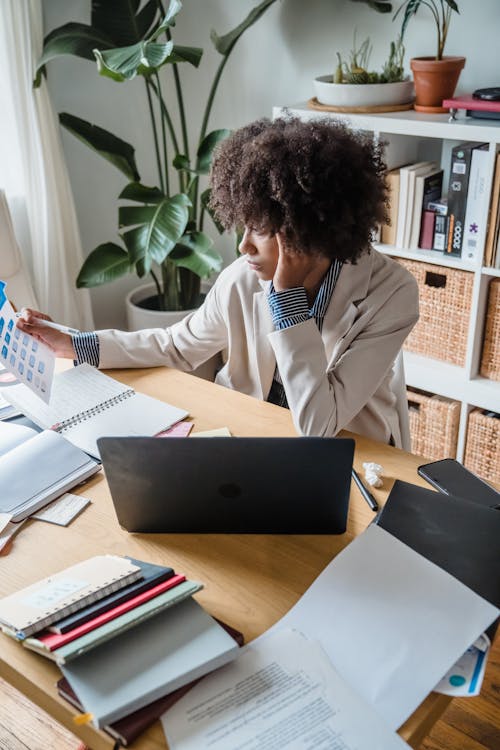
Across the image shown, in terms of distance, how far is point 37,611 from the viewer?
85 centimetres

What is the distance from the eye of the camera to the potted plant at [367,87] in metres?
2.18

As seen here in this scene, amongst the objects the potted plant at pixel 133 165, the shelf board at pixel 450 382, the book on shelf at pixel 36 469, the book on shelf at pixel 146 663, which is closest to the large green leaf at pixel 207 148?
the potted plant at pixel 133 165

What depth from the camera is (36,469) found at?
1.18m

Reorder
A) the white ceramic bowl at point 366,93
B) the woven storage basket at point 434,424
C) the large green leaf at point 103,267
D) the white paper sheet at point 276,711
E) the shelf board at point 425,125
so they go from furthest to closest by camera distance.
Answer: the large green leaf at point 103,267 → the woven storage basket at point 434,424 → the white ceramic bowl at point 366,93 → the shelf board at point 425,125 → the white paper sheet at point 276,711

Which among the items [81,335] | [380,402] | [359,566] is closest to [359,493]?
[359,566]

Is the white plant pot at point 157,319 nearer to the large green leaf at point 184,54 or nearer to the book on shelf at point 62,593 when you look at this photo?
the large green leaf at point 184,54

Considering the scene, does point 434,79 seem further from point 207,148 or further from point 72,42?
point 72,42

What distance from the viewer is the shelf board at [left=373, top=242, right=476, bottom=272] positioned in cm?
216

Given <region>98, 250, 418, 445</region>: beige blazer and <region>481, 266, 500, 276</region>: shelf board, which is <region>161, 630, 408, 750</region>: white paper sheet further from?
<region>481, 266, 500, 276</region>: shelf board

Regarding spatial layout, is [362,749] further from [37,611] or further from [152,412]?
[152,412]

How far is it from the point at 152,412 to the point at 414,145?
1.47m

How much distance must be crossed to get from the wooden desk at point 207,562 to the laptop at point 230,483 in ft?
0.07

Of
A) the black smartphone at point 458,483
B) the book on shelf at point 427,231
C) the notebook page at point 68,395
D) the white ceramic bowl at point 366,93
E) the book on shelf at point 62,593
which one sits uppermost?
the white ceramic bowl at point 366,93

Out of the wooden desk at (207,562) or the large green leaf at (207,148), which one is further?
the large green leaf at (207,148)
